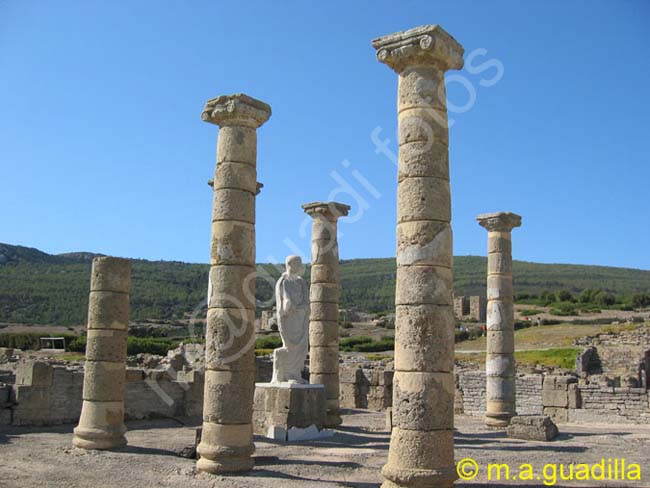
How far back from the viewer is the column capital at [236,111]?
10336 millimetres

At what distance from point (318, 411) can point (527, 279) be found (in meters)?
96.0

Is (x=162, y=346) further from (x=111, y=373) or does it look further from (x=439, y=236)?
(x=439, y=236)

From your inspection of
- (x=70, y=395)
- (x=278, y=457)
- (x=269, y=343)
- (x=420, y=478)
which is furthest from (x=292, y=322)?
(x=269, y=343)

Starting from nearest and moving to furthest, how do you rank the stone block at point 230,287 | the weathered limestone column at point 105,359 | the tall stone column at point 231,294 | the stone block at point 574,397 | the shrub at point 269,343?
1. the tall stone column at point 231,294
2. the stone block at point 230,287
3. the weathered limestone column at point 105,359
4. the stone block at point 574,397
5. the shrub at point 269,343

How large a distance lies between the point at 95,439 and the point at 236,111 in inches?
237

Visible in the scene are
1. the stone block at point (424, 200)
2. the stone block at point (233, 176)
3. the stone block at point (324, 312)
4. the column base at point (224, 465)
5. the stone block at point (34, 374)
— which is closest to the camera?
the stone block at point (424, 200)

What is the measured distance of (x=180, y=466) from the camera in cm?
991

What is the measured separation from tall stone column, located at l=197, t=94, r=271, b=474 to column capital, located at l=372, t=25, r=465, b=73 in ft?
9.82

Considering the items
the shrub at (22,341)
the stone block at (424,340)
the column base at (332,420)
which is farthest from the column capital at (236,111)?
the shrub at (22,341)

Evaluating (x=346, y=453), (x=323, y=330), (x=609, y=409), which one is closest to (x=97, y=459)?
(x=346, y=453)

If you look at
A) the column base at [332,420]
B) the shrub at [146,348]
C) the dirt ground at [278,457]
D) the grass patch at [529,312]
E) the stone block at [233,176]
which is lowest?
the dirt ground at [278,457]

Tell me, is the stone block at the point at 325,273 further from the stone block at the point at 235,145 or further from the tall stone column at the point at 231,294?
the stone block at the point at 235,145

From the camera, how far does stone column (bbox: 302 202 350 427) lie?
15.5 metres

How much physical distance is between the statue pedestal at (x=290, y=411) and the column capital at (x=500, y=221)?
624cm
